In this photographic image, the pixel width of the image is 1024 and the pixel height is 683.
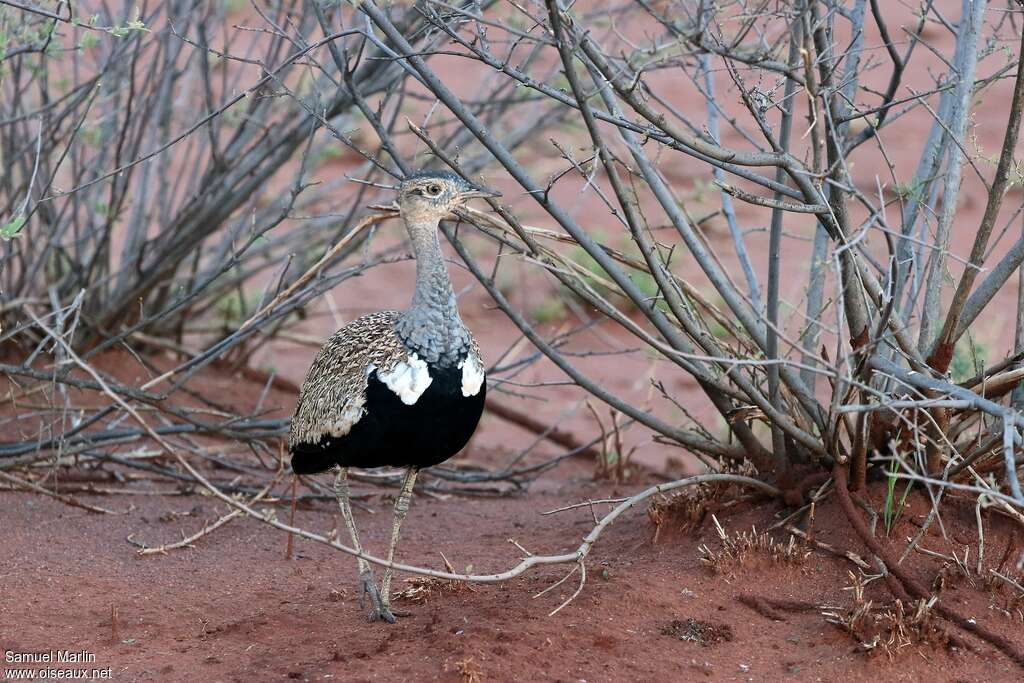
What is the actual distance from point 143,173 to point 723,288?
156 inches

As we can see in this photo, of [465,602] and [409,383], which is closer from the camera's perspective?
[409,383]

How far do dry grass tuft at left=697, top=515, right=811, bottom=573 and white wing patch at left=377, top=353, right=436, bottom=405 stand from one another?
42.3 inches

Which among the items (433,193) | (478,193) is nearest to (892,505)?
(478,193)

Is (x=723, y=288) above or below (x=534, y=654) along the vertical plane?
above

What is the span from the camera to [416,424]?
3.76m

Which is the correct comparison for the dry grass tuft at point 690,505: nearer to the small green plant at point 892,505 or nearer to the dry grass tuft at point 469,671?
the small green plant at point 892,505

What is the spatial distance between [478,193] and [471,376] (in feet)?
1.95

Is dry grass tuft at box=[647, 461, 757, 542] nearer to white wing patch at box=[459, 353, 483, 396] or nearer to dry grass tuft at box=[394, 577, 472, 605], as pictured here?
dry grass tuft at box=[394, 577, 472, 605]

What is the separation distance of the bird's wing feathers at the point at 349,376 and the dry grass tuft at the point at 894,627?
57.5 inches

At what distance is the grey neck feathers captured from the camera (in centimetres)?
383

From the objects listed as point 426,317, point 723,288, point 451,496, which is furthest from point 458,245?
point 451,496

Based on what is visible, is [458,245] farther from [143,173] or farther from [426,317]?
[143,173]

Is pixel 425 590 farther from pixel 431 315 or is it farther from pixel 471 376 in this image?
pixel 431 315

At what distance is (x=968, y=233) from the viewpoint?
11227mm
